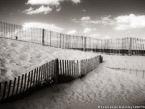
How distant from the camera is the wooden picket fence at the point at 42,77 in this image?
6.67 meters

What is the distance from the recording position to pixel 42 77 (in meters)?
8.36

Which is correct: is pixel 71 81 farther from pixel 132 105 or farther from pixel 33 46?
pixel 33 46

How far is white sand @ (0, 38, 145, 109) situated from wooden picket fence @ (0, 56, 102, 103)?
367 mm

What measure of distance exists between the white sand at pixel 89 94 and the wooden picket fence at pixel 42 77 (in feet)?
1.20

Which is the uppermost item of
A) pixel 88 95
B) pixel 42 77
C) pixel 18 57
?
pixel 18 57

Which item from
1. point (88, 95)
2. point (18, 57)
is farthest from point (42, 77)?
point (18, 57)

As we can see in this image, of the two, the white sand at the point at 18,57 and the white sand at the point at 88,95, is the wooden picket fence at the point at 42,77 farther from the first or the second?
the white sand at the point at 18,57

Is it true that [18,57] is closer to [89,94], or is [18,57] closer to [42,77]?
[42,77]

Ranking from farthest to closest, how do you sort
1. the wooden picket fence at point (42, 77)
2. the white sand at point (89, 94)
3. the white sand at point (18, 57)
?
1. the white sand at point (18, 57)
2. the white sand at point (89, 94)
3. the wooden picket fence at point (42, 77)

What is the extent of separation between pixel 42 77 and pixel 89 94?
2876 mm

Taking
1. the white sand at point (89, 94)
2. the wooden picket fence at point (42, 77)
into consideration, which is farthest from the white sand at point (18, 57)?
the white sand at point (89, 94)

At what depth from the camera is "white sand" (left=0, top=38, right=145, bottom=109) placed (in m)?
6.98

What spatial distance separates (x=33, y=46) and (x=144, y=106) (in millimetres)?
11396

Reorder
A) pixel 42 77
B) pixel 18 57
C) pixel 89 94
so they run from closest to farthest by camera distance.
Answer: pixel 42 77 → pixel 89 94 → pixel 18 57
